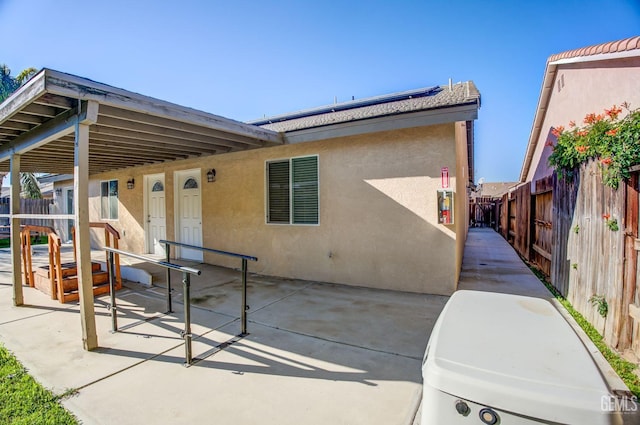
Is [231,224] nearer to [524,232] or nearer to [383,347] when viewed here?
[383,347]

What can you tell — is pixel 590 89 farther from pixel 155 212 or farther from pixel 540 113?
pixel 155 212

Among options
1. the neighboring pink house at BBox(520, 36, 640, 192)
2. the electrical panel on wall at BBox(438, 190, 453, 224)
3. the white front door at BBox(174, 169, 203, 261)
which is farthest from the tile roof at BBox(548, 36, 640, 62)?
the white front door at BBox(174, 169, 203, 261)

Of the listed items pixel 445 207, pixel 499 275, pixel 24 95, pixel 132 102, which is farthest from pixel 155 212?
pixel 499 275

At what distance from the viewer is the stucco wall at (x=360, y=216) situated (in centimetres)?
547

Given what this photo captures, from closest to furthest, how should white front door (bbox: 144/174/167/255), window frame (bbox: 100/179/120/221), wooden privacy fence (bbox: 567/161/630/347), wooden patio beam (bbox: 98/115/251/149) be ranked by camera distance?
wooden privacy fence (bbox: 567/161/630/347), wooden patio beam (bbox: 98/115/251/149), white front door (bbox: 144/174/167/255), window frame (bbox: 100/179/120/221)

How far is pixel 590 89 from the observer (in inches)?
346

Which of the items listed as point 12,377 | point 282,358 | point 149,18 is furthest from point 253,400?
point 149,18

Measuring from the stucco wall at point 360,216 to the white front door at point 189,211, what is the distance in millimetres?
878

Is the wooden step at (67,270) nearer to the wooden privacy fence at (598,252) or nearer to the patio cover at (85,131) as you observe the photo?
the patio cover at (85,131)

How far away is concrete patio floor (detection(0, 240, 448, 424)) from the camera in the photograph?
2449 millimetres

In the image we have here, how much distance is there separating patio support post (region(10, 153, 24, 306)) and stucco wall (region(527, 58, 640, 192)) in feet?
36.2

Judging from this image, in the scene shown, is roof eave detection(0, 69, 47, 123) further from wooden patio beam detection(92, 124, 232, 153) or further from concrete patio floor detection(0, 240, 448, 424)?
concrete patio floor detection(0, 240, 448, 424)

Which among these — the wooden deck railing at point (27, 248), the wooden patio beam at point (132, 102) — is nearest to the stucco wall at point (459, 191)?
the wooden patio beam at point (132, 102)

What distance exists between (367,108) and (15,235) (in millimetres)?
7325
